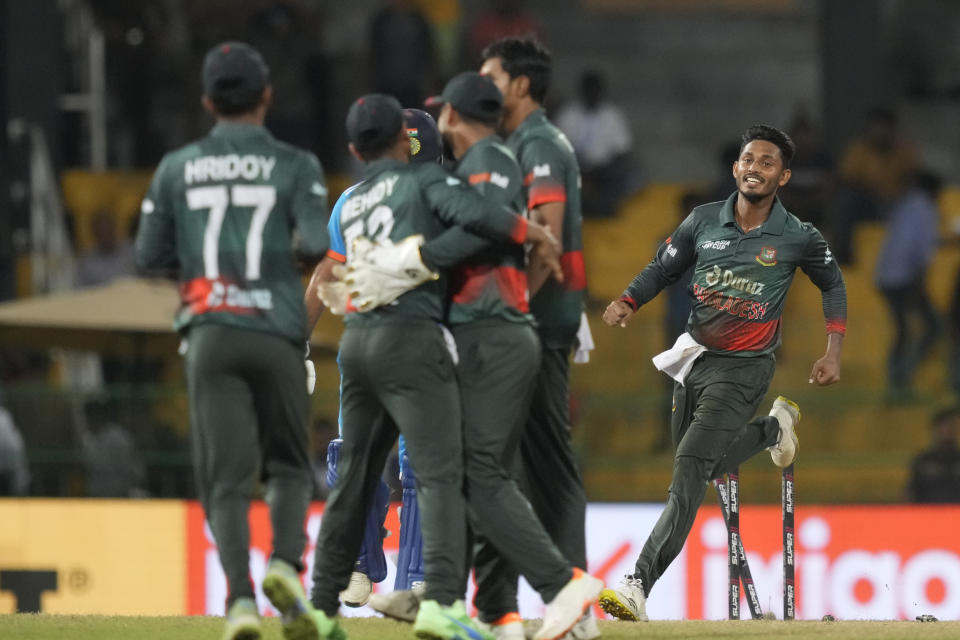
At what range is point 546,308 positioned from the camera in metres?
7.17

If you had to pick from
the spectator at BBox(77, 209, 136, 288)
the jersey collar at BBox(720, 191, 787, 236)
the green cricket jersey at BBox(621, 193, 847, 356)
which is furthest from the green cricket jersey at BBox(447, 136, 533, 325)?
the spectator at BBox(77, 209, 136, 288)

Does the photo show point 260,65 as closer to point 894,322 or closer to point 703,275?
point 703,275

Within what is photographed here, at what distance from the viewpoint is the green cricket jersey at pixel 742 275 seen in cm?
848

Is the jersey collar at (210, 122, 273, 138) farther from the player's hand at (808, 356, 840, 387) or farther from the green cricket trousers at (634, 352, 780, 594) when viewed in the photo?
the player's hand at (808, 356, 840, 387)

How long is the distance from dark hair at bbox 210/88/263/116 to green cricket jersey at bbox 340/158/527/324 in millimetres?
513

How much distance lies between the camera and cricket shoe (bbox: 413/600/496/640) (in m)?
6.50

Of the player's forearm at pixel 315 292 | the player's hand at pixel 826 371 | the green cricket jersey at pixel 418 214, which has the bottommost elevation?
the player's hand at pixel 826 371

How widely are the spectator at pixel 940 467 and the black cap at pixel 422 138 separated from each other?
250 inches

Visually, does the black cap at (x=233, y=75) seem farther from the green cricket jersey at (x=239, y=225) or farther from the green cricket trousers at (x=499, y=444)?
the green cricket trousers at (x=499, y=444)

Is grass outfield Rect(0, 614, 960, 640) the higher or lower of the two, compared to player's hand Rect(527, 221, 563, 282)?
lower

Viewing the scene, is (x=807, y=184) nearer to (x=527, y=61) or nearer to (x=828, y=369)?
(x=828, y=369)

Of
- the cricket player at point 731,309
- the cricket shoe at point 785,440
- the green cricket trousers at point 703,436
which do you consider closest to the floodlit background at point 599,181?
the cricket shoe at point 785,440

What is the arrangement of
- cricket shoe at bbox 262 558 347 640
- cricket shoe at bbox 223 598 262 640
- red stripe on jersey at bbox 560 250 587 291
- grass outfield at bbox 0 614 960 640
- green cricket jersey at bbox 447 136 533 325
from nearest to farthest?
cricket shoe at bbox 223 598 262 640
cricket shoe at bbox 262 558 347 640
green cricket jersey at bbox 447 136 533 325
red stripe on jersey at bbox 560 250 587 291
grass outfield at bbox 0 614 960 640

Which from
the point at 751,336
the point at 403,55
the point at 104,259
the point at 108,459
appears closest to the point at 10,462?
the point at 108,459
